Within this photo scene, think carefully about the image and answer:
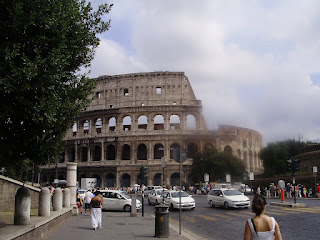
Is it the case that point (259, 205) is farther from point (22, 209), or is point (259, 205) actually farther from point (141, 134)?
point (141, 134)

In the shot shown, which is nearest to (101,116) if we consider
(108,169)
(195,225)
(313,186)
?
(108,169)

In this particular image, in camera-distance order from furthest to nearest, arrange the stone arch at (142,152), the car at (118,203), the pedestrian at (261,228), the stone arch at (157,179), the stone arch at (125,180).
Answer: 1. the stone arch at (142,152)
2. the stone arch at (125,180)
3. the stone arch at (157,179)
4. the car at (118,203)
5. the pedestrian at (261,228)

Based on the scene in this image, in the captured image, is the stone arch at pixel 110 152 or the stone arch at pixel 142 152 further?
the stone arch at pixel 110 152

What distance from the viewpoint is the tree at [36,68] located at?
21.8 ft

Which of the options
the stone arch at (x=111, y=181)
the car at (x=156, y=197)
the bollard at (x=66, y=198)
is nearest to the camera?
the bollard at (x=66, y=198)

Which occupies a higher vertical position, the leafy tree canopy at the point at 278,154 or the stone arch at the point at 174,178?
the leafy tree canopy at the point at 278,154

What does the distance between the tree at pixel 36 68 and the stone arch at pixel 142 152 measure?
4947cm

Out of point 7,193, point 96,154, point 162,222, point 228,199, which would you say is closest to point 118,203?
point 228,199

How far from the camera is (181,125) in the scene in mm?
56281

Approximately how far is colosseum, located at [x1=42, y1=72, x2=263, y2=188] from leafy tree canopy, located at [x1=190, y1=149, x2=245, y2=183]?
5.16 meters

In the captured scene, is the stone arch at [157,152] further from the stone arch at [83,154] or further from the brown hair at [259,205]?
the brown hair at [259,205]

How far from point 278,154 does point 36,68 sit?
5038cm

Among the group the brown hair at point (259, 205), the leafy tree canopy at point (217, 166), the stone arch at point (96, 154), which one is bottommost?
the brown hair at point (259, 205)

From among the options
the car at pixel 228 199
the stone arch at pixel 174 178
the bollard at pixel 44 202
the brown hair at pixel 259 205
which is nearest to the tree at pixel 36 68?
the bollard at pixel 44 202
